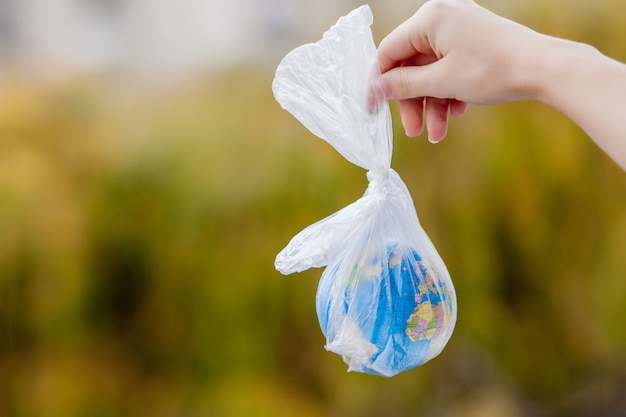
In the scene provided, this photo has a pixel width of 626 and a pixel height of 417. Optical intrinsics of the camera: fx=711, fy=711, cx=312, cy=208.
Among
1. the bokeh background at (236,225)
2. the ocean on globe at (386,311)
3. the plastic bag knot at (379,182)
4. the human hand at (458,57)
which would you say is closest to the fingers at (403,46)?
the human hand at (458,57)

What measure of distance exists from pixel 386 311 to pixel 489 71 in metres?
0.29

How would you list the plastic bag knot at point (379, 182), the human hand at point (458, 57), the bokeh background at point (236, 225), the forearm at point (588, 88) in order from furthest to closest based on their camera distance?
the bokeh background at point (236, 225) < the plastic bag knot at point (379, 182) < the human hand at point (458, 57) < the forearm at point (588, 88)

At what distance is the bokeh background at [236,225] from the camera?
1678mm

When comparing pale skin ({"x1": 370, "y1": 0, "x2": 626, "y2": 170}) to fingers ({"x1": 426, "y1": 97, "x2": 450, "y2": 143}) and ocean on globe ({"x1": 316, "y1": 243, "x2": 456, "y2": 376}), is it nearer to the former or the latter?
fingers ({"x1": 426, "y1": 97, "x2": 450, "y2": 143})

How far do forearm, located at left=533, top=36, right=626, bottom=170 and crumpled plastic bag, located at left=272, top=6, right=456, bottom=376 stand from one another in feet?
0.73

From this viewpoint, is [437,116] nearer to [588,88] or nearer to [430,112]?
[430,112]

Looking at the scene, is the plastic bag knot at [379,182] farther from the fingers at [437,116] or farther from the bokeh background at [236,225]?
the bokeh background at [236,225]

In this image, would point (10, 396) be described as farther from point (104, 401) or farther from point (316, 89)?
point (316, 89)

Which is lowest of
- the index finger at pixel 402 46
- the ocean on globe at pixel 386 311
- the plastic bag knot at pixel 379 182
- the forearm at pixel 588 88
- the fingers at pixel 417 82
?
the ocean on globe at pixel 386 311

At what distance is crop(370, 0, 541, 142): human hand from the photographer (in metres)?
0.76

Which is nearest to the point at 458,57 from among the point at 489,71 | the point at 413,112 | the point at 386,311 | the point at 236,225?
the point at 489,71

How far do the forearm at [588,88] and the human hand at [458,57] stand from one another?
24mm

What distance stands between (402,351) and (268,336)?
1005 millimetres

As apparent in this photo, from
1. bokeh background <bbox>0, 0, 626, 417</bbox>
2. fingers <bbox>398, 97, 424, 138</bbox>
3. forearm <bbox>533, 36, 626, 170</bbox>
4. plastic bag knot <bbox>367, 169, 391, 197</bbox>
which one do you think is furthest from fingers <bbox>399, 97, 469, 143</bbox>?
bokeh background <bbox>0, 0, 626, 417</bbox>
